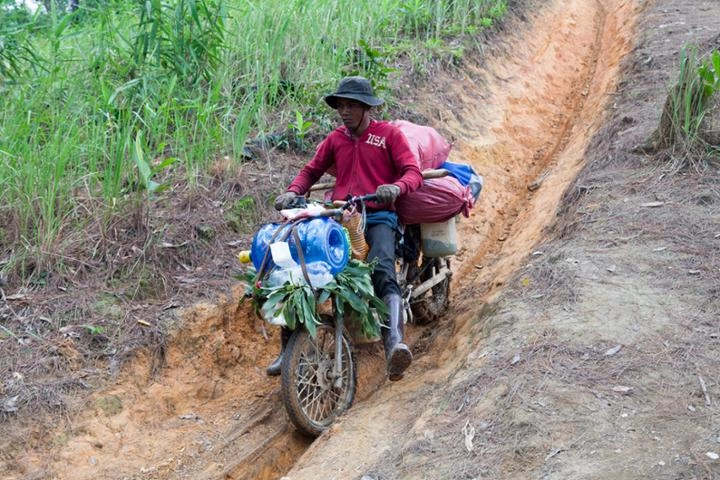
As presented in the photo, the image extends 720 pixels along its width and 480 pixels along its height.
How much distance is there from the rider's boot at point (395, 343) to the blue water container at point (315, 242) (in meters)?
0.51

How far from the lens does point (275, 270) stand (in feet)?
15.2

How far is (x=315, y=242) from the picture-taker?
4.55 m

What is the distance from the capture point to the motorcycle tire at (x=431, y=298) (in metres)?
6.11

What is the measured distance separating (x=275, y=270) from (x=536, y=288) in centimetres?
190

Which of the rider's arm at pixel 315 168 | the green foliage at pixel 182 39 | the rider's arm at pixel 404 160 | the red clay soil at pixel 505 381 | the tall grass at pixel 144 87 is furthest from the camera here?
the green foliage at pixel 182 39

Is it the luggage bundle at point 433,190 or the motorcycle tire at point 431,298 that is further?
the motorcycle tire at point 431,298

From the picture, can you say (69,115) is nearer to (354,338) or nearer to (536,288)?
(354,338)

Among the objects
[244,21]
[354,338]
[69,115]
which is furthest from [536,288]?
[244,21]

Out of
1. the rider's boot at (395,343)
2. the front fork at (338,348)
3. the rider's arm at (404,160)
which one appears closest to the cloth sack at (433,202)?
the rider's arm at (404,160)

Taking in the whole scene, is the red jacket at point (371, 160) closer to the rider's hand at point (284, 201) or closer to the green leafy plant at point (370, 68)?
the rider's hand at point (284, 201)

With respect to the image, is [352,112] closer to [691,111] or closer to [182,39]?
[182,39]

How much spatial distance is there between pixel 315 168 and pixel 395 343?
4.46ft

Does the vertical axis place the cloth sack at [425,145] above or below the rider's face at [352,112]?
below

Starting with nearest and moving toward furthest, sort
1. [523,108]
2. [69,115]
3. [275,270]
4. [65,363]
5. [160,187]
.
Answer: [275,270]
[65,363]
[160,187]
[69,115]
[523,108]
